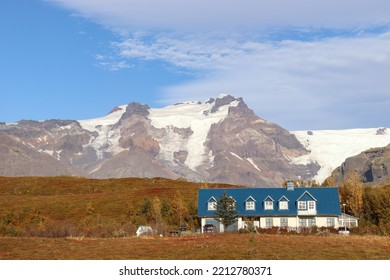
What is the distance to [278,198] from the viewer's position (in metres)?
89.6

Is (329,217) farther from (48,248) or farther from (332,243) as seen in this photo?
(48,248)

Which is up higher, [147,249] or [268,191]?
[268,191]

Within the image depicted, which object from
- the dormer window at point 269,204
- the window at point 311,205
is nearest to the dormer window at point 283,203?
the dormer window at point 269,204

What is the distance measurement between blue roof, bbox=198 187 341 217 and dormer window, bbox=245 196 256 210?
0.43 metres

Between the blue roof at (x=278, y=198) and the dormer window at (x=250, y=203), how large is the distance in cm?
43

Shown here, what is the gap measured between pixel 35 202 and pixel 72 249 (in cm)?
7323

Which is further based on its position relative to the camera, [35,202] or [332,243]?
[35,202]

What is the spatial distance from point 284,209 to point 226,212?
40.8 ft

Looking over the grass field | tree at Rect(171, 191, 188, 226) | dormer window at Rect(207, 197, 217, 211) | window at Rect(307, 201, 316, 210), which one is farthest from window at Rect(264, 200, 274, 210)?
the grass field

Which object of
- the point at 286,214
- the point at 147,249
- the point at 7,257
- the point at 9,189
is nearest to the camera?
the point at 7,257

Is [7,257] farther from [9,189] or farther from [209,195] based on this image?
[9,189]
